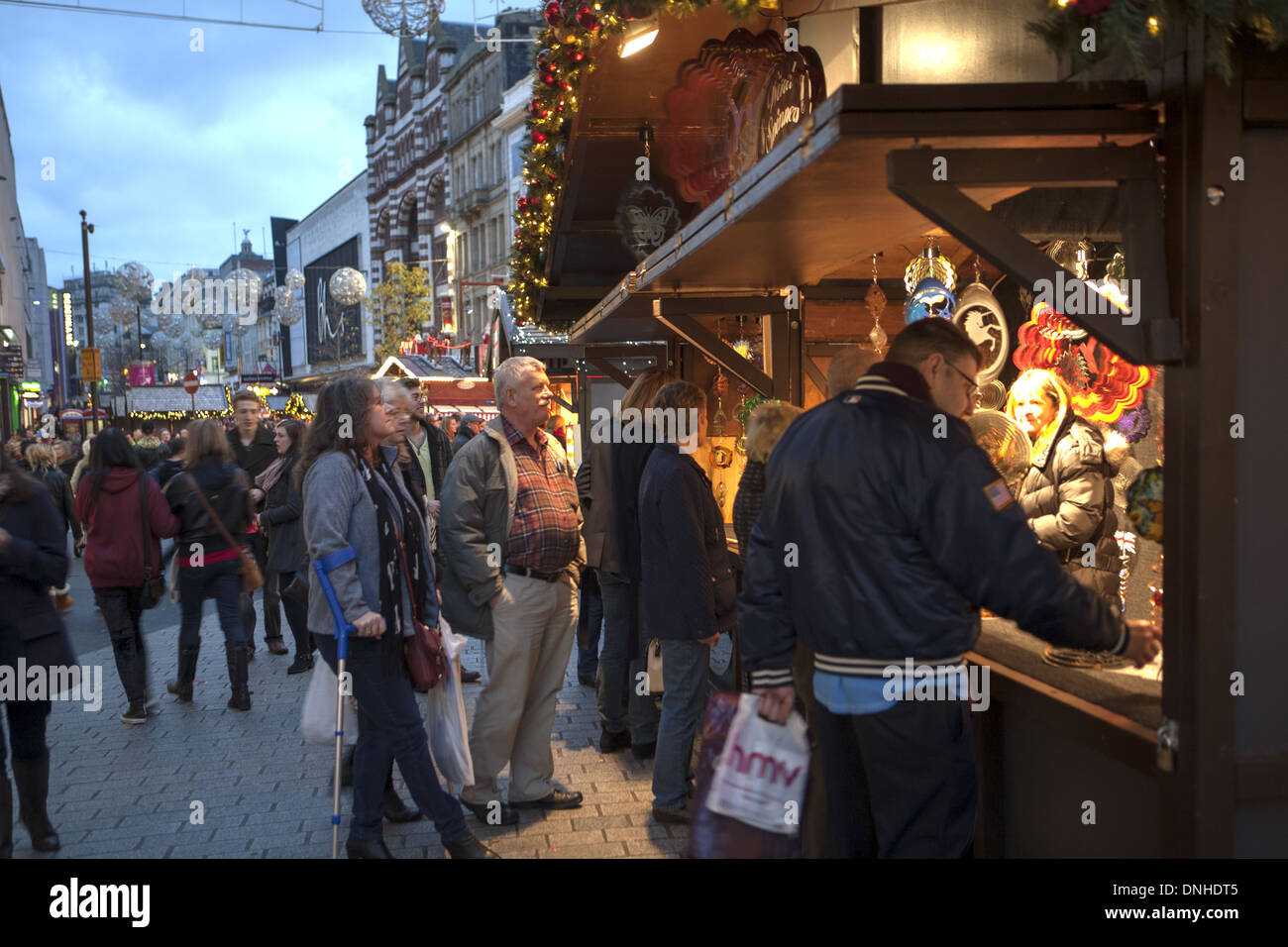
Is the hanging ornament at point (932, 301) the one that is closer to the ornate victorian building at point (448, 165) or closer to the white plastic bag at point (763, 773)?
the white plastic bag at point (763, 773)

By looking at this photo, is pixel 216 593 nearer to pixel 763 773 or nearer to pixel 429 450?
pixel 429 450

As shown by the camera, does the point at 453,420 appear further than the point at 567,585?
Yes

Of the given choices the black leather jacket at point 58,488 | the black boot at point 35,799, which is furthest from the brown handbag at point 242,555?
the black leather jacket at point 58,488

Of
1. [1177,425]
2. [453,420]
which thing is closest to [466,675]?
[1177,425]

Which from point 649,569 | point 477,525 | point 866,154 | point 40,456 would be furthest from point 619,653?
point 40,456

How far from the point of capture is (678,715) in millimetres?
5379

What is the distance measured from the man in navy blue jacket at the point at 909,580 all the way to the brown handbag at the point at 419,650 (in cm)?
192

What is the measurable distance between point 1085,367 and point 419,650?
291 centimetres

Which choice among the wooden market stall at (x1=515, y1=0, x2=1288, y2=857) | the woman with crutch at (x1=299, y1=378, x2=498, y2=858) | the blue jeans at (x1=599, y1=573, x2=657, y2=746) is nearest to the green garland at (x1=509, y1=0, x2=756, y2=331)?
the wooden market stall at (x1=515, y1=0, x2=1288, y2=857)
